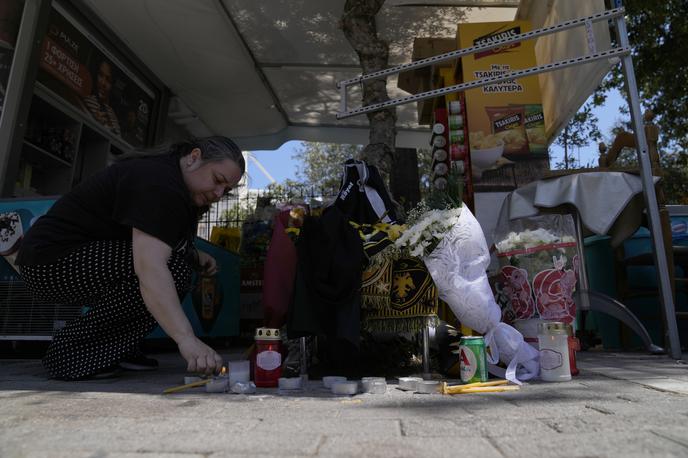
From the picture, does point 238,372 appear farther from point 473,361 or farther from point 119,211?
point 473,361

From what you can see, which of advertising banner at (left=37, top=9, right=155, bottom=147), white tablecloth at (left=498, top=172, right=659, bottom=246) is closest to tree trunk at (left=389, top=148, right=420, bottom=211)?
white tablecloth at (left=498, top=172, right=659, bottom=246)

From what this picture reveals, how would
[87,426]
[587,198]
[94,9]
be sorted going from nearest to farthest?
[87,426]
[587,198]
[94,9]

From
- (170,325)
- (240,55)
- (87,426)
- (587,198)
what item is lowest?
(87,426)

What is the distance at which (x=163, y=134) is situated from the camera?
23.6ft

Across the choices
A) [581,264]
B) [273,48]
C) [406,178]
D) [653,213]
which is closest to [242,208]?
[406,178]

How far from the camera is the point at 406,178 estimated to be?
7117 mm

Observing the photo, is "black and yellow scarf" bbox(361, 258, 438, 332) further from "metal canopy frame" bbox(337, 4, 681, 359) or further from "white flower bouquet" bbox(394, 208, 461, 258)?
"metal canopy frame" bbox(337, 4, 681, 359)

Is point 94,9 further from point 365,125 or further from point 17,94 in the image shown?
point 365,125

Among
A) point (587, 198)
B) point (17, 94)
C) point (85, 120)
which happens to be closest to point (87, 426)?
point (587, 198)

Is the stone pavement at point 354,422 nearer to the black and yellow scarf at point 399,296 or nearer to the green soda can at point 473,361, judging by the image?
the green soda can at point 473,361

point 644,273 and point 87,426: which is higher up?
point 644,273

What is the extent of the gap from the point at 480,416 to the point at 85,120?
18.0 ft

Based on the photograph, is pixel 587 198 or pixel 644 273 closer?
pixel 587 198

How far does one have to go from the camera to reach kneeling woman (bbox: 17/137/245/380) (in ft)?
7.48
